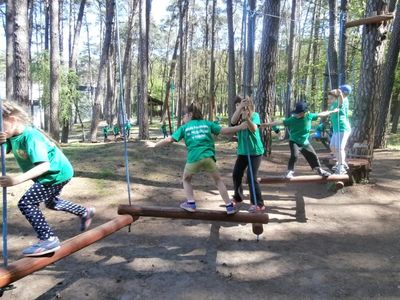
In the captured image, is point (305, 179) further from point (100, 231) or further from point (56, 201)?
point (56, 201)

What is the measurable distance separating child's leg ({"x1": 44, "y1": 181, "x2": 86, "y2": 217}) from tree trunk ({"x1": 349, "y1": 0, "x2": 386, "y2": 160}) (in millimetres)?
6716

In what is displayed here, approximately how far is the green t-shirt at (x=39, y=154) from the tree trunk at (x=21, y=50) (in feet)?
25.3

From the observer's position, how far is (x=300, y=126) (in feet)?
24.2

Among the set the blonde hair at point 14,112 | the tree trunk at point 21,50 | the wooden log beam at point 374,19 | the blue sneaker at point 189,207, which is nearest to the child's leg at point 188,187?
the blue sneaker at point 189,207

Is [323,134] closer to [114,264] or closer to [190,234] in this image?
[190,234]

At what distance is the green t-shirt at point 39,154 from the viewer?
11.8 ft

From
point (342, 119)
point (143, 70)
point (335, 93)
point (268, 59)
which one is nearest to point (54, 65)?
point (143, 70)

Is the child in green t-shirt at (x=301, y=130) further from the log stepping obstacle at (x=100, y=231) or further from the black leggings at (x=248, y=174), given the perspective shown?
the log stepping obstacle at (x=100, y=231)

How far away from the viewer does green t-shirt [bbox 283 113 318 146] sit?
7316mm

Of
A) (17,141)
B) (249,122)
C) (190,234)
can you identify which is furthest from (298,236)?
(17,141)

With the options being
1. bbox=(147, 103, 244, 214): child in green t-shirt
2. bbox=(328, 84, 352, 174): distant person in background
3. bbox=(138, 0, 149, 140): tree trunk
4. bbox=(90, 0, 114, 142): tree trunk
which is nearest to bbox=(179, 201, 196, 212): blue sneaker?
bbox=(147, 103, 244, 214): child in green t-shirt

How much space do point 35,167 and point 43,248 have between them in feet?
2.46

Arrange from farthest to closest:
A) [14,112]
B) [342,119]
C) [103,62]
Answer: [103,62] → [342,119] → [14,112]

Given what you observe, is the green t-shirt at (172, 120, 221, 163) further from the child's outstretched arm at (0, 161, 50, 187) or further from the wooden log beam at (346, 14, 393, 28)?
the wooden log beam at (346, 14, 393, 28)
